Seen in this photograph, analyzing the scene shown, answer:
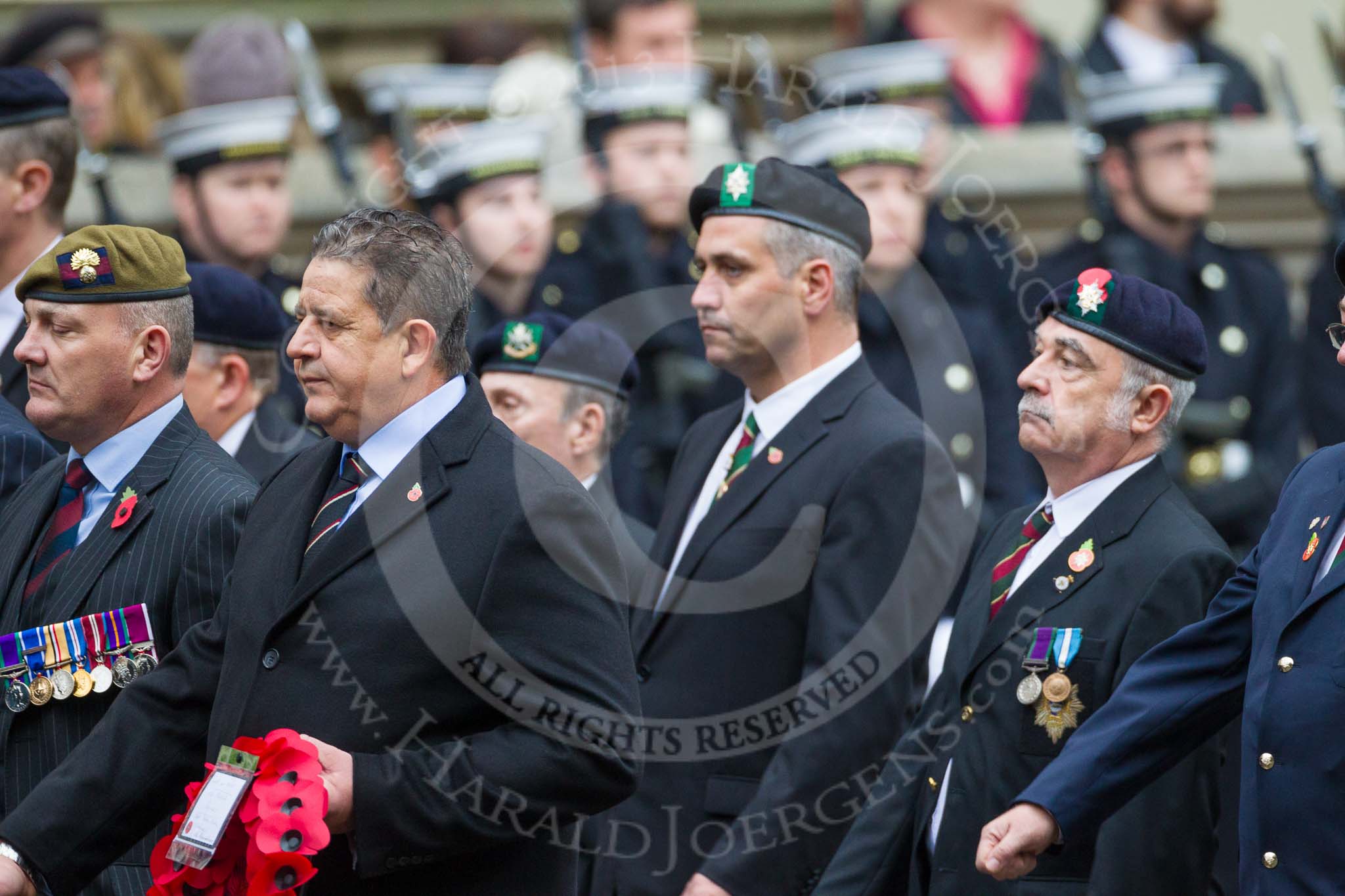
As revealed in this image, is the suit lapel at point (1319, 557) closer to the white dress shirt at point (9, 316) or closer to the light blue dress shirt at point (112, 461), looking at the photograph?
the light blue dress shirt at point (112, 461)

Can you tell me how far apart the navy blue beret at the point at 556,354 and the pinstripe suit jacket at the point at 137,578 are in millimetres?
1387

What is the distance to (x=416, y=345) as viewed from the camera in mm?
3918

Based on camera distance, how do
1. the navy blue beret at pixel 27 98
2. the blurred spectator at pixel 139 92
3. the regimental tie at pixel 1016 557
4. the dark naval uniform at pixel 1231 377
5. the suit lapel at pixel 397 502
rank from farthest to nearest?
the blurred spectator at pixel 139 92 → the dark naval uniform at pixel 1231 377 → the navy blue beret at pixel 27 98 → the regimental tie at pixel 1016 557 → the suit lapel at pixel 397 502

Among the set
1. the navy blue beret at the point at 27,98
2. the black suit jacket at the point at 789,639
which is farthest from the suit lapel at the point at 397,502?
the navy blue beret at the point at 27,98

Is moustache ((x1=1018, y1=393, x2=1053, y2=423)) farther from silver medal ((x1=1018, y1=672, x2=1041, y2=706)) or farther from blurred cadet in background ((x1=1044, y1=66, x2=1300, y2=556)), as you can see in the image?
blurred cadet in background ((x1=1044, y1=66, x2=1300, y2=556))

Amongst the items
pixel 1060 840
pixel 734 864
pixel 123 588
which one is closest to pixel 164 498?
pixel 123 588

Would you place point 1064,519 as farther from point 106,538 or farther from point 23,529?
point 23,529

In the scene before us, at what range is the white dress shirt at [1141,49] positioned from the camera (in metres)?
9.37

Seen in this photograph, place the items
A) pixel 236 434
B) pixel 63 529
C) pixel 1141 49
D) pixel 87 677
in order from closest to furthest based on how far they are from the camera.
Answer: pixel 87 677 → pixel 63 529 → pixel 236 434 → pixel 1141 49

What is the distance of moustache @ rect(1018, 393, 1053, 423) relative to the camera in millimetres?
4586

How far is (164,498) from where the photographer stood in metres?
4.43

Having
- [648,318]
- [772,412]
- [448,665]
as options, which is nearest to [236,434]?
[772,412]

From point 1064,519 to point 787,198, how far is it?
44.0 inches

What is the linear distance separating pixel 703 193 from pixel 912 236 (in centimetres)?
239
